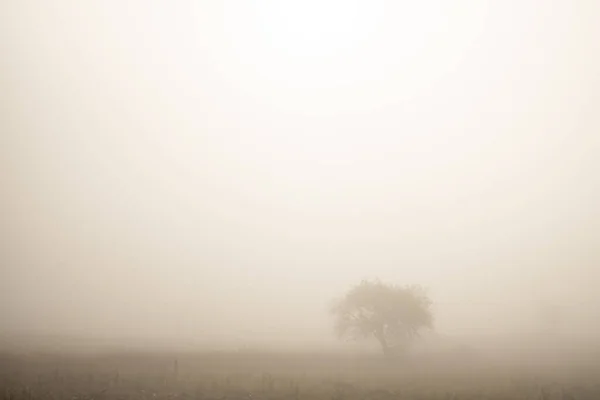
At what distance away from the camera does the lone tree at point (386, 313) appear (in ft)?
157

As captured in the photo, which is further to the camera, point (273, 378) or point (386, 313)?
point (386, 313)

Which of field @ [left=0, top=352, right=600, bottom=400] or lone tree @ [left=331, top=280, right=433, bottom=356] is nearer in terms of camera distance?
field @ [left=0, top=352, right=600, bottom=400]

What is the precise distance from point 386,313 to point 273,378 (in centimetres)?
1867

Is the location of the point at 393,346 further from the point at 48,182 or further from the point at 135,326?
the point at 48,182

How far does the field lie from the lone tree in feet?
12.7

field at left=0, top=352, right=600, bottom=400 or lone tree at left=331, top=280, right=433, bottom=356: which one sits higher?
lone tree at left=331, top=280, right=433, bottom=356

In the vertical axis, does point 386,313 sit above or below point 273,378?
above

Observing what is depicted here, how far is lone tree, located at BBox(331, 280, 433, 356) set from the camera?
47.9m

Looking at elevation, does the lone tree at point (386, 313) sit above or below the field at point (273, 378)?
above

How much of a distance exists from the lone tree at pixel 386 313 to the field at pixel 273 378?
152 inches

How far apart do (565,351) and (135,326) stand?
7081 cm

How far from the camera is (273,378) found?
34.2 meters

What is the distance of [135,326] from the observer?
255 feet

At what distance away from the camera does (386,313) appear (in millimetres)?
48031
